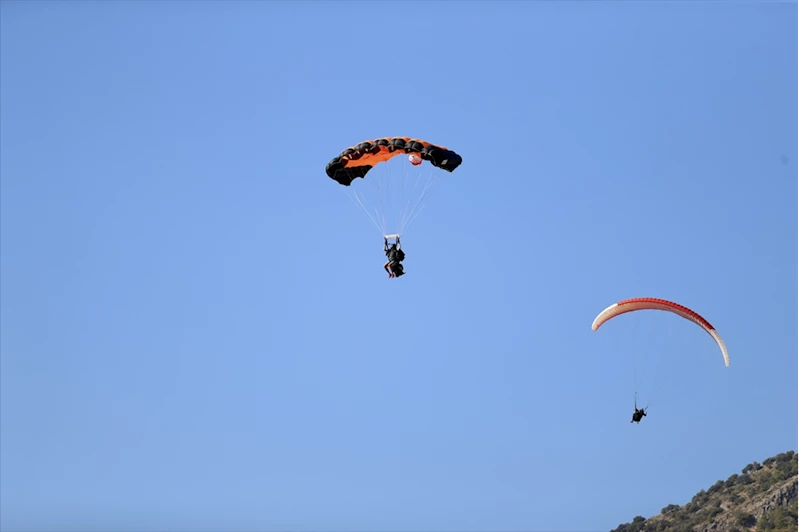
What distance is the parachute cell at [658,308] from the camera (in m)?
71.7

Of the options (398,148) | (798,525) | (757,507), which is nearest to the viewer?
(398,148)

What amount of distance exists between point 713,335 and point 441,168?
47.5 ft

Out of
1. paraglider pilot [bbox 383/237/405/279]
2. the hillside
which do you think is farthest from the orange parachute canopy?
the hillside

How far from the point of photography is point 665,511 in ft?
349

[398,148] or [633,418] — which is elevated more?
[398,148]

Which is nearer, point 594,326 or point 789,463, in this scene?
point 594,326

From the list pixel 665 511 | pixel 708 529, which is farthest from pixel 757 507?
pixel 665 511

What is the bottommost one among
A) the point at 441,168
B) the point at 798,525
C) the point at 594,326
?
the point at 798,525

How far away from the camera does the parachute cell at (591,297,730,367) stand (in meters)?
71.7

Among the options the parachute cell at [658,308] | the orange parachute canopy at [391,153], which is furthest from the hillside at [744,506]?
the orange parachute canopy at [391,153]

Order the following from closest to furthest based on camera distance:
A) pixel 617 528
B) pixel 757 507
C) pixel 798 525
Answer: pixel 798 525 < pixel 757 507 < pixel 617 528

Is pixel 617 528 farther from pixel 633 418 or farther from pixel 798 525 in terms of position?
pixel 633 418

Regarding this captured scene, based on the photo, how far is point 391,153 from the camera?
228ft

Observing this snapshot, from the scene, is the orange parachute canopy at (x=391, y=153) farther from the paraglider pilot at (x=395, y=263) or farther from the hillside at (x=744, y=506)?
the hillside at (x=744, y=506)
